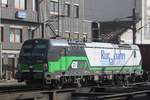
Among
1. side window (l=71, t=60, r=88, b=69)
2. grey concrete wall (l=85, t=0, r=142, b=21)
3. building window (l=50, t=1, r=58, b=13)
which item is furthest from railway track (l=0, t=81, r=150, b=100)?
grey concrete wall (l=85, t=0, r=142, b=21)

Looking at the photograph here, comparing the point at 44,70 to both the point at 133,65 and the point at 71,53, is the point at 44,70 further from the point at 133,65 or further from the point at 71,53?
the point at 133,65

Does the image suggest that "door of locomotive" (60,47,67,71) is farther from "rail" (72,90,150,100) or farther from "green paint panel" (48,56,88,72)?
"rail" (72,90,150,100)

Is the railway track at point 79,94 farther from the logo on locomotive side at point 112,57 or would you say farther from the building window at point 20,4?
the building window at point 20,4

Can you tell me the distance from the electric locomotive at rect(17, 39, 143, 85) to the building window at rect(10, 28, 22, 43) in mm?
17832

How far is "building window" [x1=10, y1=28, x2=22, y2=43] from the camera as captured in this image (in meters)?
51.0

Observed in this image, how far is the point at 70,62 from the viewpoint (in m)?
30.1

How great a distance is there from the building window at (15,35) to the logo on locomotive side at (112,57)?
1804 cm

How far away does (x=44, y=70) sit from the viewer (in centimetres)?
2811

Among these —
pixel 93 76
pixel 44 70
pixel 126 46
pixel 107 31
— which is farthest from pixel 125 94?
pixel 107 31

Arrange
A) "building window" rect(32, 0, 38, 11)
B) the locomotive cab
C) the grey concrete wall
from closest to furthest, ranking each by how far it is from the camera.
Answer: the locomotive cab < "building window" rect(32, 0, 38, 11) < the grey concrete wall

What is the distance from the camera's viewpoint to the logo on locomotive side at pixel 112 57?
3406cm

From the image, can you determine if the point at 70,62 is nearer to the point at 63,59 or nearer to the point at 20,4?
the point at 63,59

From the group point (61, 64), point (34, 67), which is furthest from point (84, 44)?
point (34, 67)

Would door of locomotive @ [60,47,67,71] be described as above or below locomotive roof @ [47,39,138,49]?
below
